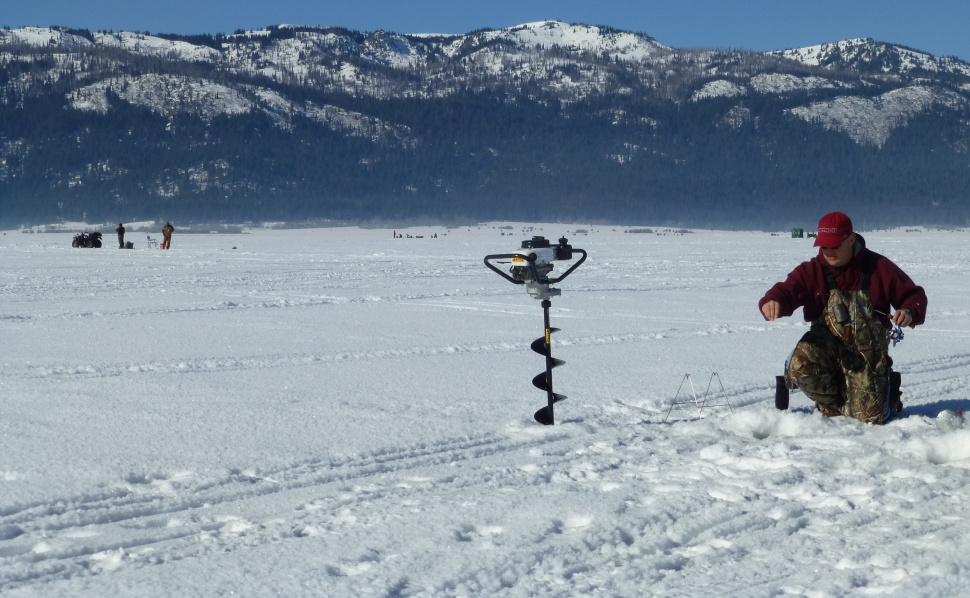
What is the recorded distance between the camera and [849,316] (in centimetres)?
537

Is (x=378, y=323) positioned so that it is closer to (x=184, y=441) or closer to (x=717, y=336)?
(x=717, y=336)

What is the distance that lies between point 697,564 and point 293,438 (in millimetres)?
2670

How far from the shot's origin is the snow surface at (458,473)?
11.2ft

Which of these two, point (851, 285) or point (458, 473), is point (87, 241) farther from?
point (851, 285)

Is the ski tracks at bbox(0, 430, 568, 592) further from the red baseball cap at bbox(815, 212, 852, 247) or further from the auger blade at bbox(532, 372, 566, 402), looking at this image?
the red baseball cap at bbox(815, 212, 852, 247)

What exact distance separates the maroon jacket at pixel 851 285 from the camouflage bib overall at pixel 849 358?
0.14ft

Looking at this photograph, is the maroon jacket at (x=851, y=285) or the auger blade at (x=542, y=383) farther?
the auger blade at (x=542, y=383)

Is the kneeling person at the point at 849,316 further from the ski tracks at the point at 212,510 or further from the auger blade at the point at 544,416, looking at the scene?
the ski tracks at the point at 212,510

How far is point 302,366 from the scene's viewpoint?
8.13 metres

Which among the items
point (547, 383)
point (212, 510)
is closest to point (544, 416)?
point (547, 383)

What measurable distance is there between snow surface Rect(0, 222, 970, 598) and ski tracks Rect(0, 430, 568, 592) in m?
0.02

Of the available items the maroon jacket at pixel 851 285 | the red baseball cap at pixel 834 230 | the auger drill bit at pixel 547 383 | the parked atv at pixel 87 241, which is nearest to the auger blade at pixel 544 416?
the auger drill bit at pixel 547 383

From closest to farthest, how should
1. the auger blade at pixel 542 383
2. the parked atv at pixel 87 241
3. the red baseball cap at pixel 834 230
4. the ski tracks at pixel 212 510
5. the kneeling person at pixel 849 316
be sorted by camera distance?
1. the ski tracks at pixel 212 510
2. the red baseball cap at pixel 834 230
3. the kneeling person at pixel 849 316
4. the auger blade at pixel 542 383
5. the parked atv at pixel 87 241

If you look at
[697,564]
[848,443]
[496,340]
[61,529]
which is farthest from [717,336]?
[61,529]
